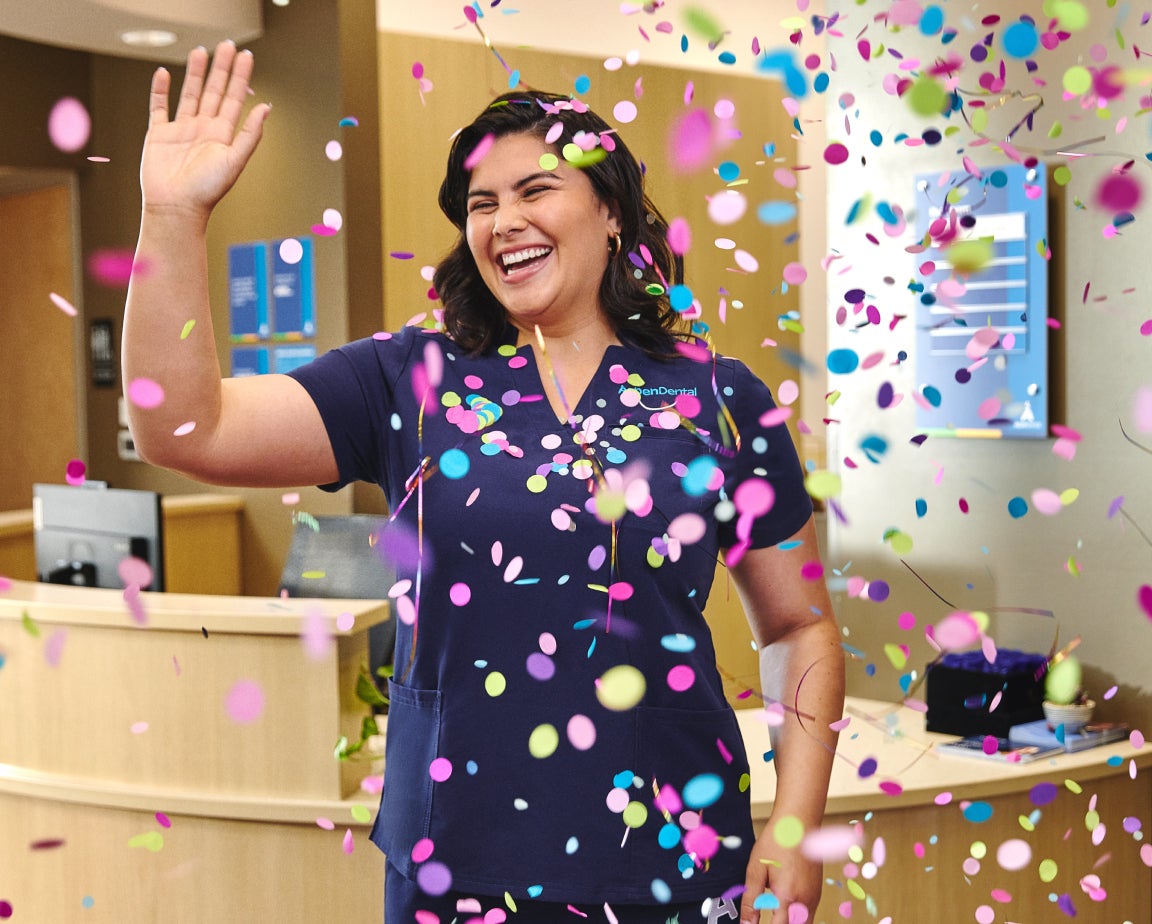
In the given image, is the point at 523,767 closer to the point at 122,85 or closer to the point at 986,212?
the point at 986,212

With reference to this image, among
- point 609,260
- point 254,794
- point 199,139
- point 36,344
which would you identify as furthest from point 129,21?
point 199,139

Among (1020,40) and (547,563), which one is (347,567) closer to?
(547,563)

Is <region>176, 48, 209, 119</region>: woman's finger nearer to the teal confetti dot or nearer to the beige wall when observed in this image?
the teal confetti dot

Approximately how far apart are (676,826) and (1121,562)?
1.94 m

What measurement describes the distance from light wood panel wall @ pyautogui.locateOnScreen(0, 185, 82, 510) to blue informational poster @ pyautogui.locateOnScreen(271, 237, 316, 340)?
1898 mm

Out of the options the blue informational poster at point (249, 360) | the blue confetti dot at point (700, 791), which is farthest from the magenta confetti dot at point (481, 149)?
the blue informational poster at point (249, 360)

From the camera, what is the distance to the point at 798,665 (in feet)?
4.75

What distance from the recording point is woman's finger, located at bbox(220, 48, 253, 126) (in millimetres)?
1164

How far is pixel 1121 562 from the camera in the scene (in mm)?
2887

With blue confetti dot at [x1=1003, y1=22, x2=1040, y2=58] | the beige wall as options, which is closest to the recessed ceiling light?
the beige wall

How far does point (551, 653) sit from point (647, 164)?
3744 millimetres

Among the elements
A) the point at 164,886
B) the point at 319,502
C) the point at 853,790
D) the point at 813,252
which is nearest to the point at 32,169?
the point at 319,502

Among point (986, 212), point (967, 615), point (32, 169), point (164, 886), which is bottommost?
point (164, 886)

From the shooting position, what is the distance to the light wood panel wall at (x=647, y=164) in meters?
4.65
